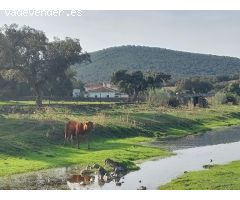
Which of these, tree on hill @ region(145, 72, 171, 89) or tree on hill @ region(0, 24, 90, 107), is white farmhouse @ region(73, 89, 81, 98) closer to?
tree on hill @ region(145, 72, 171, 89)

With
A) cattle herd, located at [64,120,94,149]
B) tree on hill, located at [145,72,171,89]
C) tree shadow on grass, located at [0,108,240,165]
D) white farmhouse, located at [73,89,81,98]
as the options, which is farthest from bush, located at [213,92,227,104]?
cattle herd, located at [64,120,94,149]

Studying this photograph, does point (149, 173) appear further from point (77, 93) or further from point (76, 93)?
point (77, 93)

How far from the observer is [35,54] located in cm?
7144

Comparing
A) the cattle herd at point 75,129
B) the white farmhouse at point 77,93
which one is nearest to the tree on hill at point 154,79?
the white farmhouse at point 77,93

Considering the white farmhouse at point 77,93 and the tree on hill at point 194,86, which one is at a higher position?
the tree on hill at point 194,86

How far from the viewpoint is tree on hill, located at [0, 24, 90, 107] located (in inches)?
2736

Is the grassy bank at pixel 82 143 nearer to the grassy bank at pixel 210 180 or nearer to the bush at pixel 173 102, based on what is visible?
the grassy bank at pixel 210 180

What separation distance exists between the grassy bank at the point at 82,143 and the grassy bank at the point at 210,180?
5615 mm

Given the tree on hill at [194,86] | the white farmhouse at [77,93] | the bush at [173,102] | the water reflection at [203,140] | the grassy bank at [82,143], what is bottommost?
the water reflection at [203,140]

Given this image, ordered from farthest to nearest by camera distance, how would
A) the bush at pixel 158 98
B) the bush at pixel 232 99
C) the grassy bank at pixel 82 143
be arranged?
the bush at pixel 232 99 → the bush at pixel 158 98 → the grassy bank at pixel 82 143

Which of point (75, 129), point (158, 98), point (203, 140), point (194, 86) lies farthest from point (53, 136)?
point (194, 86)

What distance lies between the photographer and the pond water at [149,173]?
2708cm

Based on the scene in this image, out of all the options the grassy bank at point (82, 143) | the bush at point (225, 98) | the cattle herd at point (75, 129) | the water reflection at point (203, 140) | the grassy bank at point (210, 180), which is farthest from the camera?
the bush at point (225, 98)
